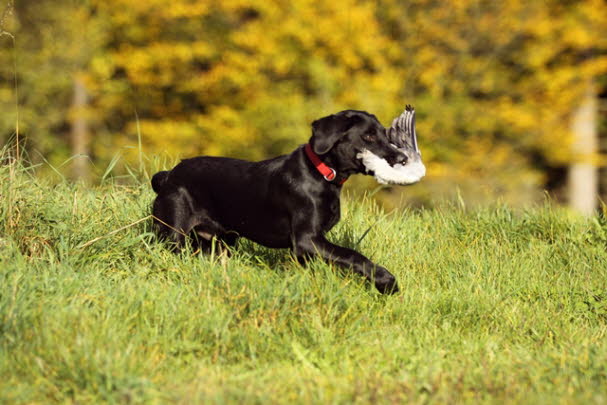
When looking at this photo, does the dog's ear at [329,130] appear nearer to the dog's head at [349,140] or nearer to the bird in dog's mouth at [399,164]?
the dog's head at [349,140]

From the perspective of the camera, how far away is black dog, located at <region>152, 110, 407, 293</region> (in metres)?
4.21

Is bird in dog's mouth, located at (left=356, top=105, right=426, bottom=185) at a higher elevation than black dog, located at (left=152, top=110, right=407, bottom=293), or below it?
higher

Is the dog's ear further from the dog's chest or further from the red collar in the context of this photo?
the dog's chest

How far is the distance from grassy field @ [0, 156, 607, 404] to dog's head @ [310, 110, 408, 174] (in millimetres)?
657

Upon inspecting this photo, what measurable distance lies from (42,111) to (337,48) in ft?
25.5

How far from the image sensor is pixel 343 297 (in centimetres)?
384

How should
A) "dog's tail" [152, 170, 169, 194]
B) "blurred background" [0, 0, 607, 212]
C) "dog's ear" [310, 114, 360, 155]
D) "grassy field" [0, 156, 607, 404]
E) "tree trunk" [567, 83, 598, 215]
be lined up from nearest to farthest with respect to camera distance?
"grassy field" [0, 156, 607, 404] → "dog's ear" [310, 114, 360, 155] → "dog's tail" [152, 170, 169, 194] → "blurred background" [0, 0, 607, 212] → "tree trunk" [567, 83, 598, 215]

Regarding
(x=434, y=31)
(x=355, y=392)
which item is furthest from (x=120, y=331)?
(x=434, y=31)

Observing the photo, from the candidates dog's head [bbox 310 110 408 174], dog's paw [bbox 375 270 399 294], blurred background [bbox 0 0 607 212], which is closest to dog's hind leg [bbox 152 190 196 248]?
dog's head [bbox 310 110 408 174]

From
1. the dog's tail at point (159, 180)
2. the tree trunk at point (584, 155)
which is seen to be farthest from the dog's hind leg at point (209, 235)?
the tree trunk at point (584, 155)

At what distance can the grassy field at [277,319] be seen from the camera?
306 cm

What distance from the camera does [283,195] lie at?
445 cm

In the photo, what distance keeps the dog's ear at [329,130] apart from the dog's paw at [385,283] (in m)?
0.76

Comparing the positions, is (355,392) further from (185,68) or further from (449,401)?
(185,68)
